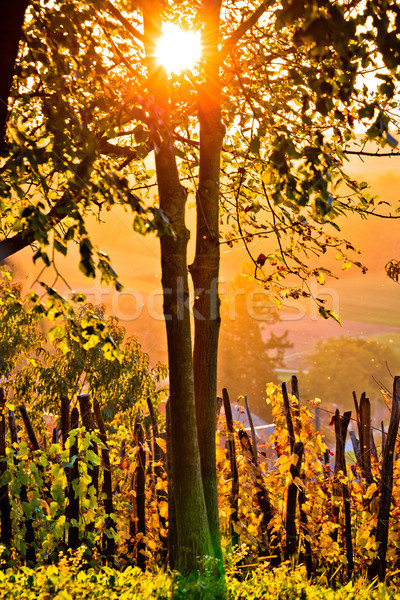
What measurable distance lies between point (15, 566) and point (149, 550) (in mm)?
1373

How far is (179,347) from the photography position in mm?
4773

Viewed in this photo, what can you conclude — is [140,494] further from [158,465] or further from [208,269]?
[208,269]

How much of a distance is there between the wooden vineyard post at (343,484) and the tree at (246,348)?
218 feet

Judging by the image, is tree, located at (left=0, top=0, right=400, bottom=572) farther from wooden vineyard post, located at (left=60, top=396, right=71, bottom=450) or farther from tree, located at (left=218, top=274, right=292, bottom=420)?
tree, located at (left=218, top=274, right=292, bottom=420)

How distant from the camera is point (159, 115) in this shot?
444 cm

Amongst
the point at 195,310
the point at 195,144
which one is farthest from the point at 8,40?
the point at 195,144

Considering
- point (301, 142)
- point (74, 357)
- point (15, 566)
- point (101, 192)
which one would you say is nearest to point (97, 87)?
point (301, 142)

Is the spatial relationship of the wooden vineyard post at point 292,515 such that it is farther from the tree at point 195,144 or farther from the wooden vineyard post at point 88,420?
the wooden vineyard post at point 88,420

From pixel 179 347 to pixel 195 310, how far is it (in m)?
0.58

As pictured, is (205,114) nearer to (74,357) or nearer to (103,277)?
(103,277)

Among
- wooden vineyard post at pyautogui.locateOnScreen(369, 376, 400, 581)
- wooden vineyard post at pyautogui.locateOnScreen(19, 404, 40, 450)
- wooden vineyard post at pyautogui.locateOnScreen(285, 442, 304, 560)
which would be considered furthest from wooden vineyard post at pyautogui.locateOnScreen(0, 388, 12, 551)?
wooden vineyard post at pyautogui.locateOnScreen(369, 376, 400, 581)

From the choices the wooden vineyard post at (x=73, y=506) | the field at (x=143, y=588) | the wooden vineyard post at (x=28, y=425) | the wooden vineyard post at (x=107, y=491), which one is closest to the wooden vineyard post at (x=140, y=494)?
the wooden vineyard post at (x=107, y=491)

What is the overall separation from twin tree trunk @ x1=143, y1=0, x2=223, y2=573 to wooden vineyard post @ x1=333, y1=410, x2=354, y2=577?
4.68 feet

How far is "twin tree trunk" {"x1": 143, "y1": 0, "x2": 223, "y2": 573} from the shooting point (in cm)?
468
